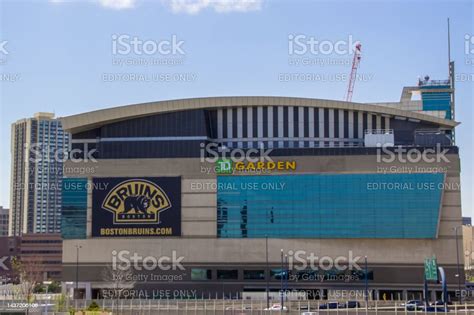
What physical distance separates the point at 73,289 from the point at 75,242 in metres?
7.01

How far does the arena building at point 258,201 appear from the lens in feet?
348

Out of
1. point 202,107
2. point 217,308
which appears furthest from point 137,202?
point 217,308

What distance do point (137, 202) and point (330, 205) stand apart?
28822 millimetres

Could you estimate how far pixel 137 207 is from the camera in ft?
362

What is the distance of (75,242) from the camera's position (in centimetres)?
11125

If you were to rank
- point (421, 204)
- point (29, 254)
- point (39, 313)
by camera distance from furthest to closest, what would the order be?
point (29, 254), point (421, 204), point (39, 313)

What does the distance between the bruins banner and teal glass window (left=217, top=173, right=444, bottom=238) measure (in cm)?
708

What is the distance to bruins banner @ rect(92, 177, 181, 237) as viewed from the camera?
10969 cm

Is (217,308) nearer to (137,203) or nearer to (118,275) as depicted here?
(118,275)

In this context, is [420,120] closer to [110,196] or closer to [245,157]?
[245,157]

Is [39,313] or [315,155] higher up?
[315,155]

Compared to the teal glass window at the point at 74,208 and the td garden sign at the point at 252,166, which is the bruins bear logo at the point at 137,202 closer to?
the teal glass window at the point at 74,208

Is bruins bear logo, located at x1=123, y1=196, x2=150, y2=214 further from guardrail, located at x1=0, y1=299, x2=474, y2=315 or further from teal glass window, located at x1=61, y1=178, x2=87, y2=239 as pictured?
guardrail, located at x1=0, y1=299, x2=474, y2=315

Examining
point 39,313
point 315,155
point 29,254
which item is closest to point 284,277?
point 315,155
